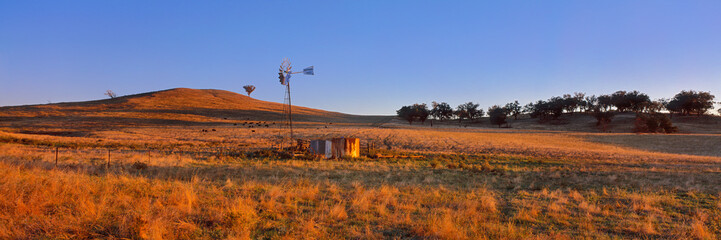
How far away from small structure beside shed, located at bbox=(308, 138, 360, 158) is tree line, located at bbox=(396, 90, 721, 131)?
276 feet

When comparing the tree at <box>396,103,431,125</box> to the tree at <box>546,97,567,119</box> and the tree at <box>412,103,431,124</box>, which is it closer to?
the tree at <box>412,103,431,124</box>

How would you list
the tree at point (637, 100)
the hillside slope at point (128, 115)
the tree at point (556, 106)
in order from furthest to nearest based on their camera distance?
the tree at point (556, 106)
the tree at point (637, 100)
the hillside slope at point (128, 115)

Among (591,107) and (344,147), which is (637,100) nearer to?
(591,107)

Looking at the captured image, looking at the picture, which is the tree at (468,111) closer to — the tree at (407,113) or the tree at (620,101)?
the tree at (407,113)

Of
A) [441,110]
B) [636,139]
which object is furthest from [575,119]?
[636,139]

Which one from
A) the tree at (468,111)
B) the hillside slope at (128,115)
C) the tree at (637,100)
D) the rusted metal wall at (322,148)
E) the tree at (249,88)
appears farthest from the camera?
the tree at (249,88)

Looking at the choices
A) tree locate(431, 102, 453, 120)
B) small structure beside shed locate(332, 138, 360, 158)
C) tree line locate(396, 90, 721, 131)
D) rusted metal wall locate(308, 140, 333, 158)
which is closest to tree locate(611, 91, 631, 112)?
tree line locate(396, 90, 721, 131)

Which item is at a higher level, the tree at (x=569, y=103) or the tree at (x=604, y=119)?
the tree at (x=569, y=103)

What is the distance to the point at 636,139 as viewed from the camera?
51.0 m

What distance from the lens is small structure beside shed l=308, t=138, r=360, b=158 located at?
2489cm

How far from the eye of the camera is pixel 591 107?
115 metres

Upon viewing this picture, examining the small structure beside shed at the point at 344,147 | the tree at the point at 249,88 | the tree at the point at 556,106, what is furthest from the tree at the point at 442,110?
the tree at the point at 249,88

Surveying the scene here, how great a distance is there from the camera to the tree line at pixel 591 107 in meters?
93.4

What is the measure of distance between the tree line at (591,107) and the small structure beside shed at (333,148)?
276ft
